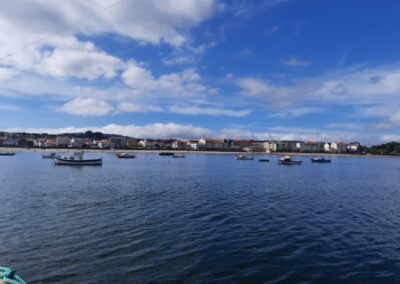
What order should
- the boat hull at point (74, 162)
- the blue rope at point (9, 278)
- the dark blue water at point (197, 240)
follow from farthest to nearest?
1. the boat hull at point (74, 162)
2. the dark blue water at point (197, 240)
3. the blue rope at point (9, 278)

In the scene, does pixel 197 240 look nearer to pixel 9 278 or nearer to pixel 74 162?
A: pixel 9 278

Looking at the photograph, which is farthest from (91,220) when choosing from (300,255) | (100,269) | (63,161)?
(63,161)

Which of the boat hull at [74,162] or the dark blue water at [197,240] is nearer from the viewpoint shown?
the dark blue water at [197,240]

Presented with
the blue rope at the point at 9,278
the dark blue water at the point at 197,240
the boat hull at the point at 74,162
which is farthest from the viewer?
the boat hull at the point at 74,162

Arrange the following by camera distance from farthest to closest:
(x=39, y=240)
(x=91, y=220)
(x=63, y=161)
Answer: (x=63, y=161) < (x=91, y=220) < (x=39, y=240)

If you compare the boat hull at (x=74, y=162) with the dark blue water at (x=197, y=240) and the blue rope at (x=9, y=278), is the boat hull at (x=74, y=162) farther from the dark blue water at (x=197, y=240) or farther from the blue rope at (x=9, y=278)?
the blue rope at (x=9, y=278)

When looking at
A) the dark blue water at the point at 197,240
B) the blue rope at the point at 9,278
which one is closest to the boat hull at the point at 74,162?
the dark blue water at the point at 197,240

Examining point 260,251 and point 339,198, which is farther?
point 339,198

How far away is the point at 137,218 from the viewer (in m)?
24.7

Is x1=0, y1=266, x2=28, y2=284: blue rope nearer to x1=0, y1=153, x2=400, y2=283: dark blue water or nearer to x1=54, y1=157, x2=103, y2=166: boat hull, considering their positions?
x1=0, y1=153, x2=400, y2=283: dark blue water

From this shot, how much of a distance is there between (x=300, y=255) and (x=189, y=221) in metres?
8.64

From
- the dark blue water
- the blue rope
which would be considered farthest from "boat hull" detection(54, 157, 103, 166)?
the blue rope

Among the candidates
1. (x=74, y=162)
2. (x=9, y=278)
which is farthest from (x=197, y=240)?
(x=74, y=162)

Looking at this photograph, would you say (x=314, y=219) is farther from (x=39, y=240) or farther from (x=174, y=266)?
(x=39, y=240)
